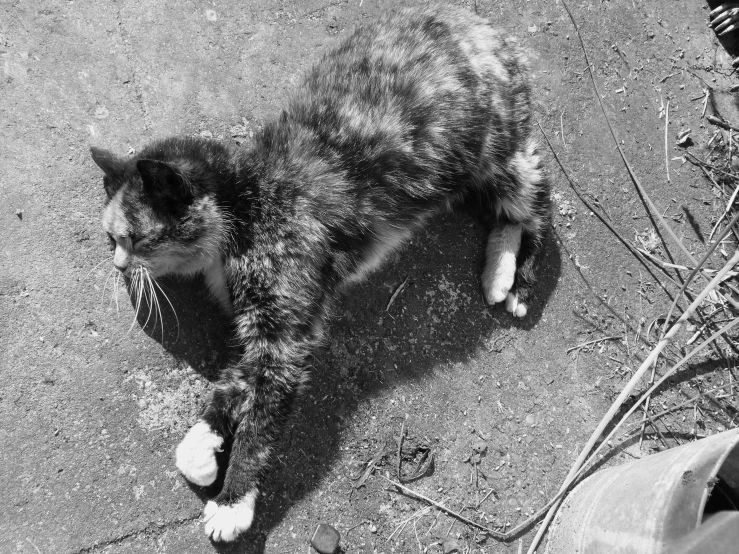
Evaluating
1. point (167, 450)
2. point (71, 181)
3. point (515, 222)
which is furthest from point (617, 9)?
point (167, 450)

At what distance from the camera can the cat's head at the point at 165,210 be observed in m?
2.79

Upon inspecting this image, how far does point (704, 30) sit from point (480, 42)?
2075 mm

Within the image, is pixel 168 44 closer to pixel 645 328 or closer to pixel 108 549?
pixel 108 549

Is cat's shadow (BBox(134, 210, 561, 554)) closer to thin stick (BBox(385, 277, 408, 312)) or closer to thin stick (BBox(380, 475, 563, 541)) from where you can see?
thin stick (BBox(385, 277, 408, 312))

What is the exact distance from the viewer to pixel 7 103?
3148 millimetres

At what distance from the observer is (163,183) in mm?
2688

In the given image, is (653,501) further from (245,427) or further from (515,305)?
(245,427)

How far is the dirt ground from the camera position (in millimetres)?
2957

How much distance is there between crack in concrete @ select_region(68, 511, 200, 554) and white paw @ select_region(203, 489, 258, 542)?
0.63ft

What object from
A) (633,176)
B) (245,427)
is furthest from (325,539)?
(633,176)

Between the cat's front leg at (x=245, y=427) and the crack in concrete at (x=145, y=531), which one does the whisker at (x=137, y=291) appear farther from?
the crack in concrete at (x=145, y=531)

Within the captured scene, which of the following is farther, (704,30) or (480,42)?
(704,30)

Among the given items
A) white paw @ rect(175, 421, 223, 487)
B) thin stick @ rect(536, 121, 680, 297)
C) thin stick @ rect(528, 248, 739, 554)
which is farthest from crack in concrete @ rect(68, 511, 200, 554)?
thin stick @ rect(536, 121, 680, 297)

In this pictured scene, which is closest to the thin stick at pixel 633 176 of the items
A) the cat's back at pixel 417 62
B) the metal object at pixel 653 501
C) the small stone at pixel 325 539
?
the cat's back at pixel 417 62
